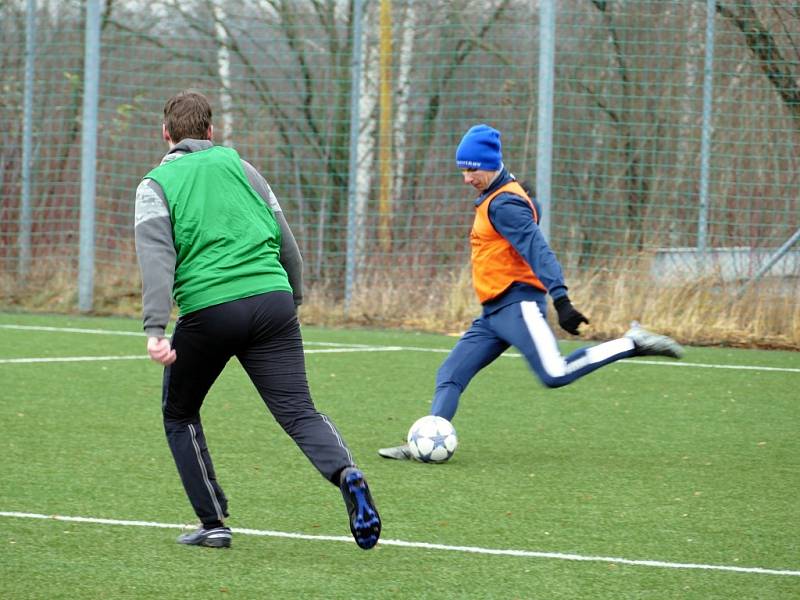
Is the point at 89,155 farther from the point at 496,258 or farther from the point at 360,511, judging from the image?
the point at 360,511

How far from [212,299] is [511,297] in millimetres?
2573

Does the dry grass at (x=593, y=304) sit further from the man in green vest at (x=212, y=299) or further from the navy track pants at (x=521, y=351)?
the man in green vest at (x=212, y=299)

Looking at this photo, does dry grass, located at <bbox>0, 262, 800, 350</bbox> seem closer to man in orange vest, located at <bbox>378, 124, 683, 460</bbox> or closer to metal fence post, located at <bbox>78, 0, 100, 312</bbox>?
metal fence post, located at <bbox>78, 0, 100, 312</bbox>

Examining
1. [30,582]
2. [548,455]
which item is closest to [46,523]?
[30,582]

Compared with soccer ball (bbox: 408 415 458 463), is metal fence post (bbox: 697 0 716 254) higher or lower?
higher

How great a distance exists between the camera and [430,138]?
1477cm

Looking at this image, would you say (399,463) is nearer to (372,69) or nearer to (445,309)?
(445,309)

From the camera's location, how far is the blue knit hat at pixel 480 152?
7148 millimetres

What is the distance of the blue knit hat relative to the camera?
23.5 feet

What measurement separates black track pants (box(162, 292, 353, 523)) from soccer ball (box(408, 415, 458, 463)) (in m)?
1.94

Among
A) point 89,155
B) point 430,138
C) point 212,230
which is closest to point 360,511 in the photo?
point 212,230

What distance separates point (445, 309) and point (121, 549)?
8.66 meters

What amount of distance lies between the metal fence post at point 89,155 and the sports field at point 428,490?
385cm

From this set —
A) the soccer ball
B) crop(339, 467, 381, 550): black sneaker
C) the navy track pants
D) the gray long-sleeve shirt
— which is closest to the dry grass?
the navy track pants
